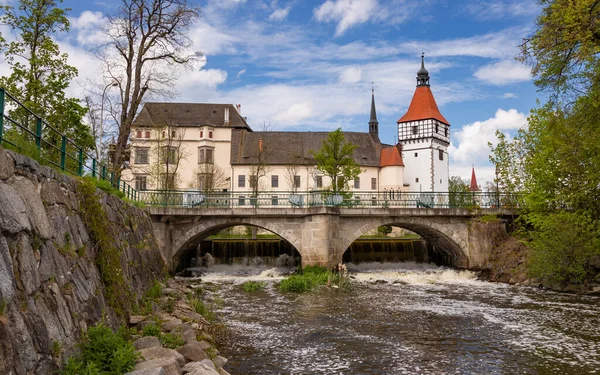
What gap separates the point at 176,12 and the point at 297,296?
12.9m

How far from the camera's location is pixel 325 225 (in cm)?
2370

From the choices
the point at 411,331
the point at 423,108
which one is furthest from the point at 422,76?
the point at 411,331

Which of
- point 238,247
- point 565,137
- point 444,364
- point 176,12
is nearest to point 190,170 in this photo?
point 238,247

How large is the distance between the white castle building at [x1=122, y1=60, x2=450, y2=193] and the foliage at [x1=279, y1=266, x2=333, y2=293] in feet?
84.7

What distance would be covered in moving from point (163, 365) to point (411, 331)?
766cm

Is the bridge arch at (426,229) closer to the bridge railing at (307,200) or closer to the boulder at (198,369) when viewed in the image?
the bridge railing at (307,200)

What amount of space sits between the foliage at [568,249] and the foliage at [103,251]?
54.9 feet

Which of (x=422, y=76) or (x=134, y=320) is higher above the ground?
(x=422, y=76)

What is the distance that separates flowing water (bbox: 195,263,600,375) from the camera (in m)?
9.17

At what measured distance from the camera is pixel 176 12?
20.8 metres

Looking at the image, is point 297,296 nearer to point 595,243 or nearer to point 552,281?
point 552,281

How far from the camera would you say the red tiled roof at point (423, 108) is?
5903cm

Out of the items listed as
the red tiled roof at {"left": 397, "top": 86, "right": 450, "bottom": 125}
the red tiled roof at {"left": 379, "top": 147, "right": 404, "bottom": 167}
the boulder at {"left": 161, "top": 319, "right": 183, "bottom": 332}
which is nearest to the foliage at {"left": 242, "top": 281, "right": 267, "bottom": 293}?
the boulder at {"left": 161, "top": 319, "right": 183, "bottom": 332}

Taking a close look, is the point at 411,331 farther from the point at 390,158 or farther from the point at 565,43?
the point at 390,158
